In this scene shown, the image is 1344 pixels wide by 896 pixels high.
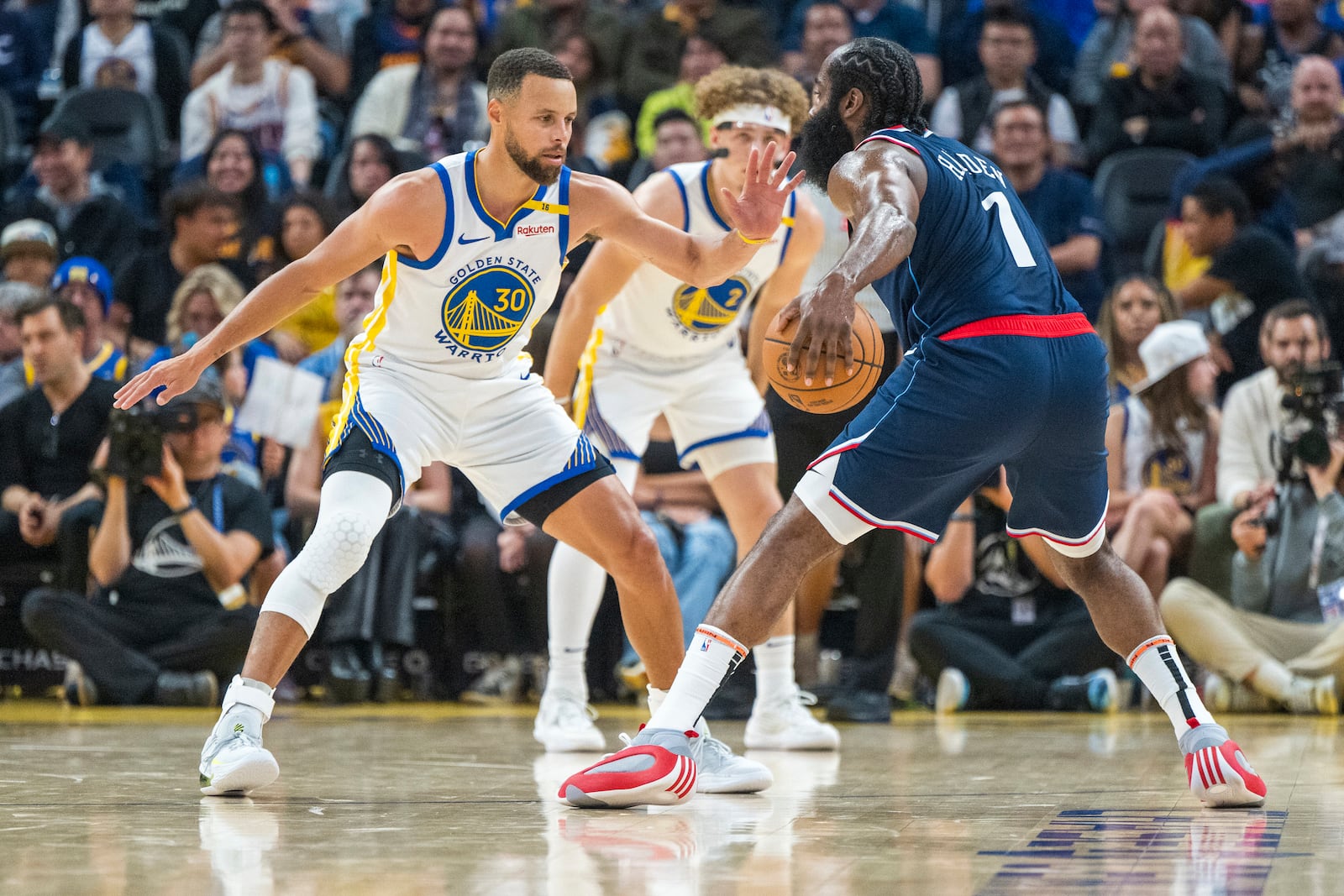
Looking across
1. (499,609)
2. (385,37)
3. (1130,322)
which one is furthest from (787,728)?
(385,37)

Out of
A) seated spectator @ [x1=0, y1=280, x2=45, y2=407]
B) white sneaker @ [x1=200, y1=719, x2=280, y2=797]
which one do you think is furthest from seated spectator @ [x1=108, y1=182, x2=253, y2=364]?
white sneaker @ [x1=200, y1=719, x2=280, y2=797]

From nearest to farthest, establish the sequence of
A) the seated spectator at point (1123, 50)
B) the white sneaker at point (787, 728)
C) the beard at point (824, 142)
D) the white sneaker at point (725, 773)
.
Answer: the beard at point (824, 142) < the white sneaker at point (725, 773) < the white sneaker at point (787, 728) < the seated spectator at point (1123, 50)

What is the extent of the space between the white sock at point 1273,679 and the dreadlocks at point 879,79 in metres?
4.23

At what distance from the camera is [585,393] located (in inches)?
235

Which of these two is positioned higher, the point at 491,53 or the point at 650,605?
the point at 491,53

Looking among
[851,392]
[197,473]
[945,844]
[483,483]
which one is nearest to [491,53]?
[197,473]

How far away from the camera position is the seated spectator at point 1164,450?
7.80m

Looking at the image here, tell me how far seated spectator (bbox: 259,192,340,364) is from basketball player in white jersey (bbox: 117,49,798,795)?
5040 millimetres

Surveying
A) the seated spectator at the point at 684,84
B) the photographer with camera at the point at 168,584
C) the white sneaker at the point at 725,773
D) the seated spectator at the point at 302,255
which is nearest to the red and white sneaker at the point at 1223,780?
the white sneaker at the point at 725,773

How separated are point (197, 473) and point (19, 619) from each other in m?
1.41

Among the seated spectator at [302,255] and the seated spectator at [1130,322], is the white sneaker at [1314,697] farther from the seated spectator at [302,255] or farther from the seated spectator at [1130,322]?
the seated spectator at [302,255]

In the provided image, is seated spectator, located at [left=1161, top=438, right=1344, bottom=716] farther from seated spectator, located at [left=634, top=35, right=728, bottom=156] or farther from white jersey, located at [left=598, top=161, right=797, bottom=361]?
seated spectator, located at [left=634, top=35, right=728, bottom=156]

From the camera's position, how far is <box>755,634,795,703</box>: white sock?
18.9 feet

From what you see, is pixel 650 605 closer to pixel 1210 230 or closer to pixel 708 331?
pixel 708 331
